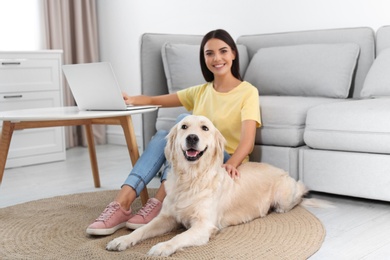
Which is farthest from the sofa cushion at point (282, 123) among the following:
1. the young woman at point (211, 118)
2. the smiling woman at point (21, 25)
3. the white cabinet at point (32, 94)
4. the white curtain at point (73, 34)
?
the smiling woman at point (21, 25)

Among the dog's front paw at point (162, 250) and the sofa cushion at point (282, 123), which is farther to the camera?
the sofa cushion at point (282, 123)

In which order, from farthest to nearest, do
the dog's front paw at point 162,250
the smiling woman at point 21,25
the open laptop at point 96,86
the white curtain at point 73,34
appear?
the white curtain at point 73,34, the smiling woman at point 21,25, the open laptop at point 96,86, the dog's front paw at point 162,250

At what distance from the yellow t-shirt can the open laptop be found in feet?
1.06

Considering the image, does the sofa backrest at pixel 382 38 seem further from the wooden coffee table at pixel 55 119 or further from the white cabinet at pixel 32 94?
the white cabinet at pixel 32 94

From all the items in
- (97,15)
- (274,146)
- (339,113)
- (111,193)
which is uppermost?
(97,15)

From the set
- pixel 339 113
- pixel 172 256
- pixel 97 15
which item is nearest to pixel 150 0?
pixel 97 15

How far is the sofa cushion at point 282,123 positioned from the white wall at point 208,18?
1.00m

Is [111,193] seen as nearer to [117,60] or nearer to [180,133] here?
[180,133]

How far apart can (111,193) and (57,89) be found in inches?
59.1

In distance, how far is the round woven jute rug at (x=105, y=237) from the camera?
73.5 inches

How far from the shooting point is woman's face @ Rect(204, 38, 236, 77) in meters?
2.47

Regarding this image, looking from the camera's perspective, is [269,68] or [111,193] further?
[269,68]

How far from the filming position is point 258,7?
3963 mm

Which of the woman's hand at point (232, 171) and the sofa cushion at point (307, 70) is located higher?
the sofa cushion at point (307, 70)
